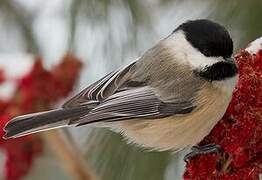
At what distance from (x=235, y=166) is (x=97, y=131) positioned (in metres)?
0.38

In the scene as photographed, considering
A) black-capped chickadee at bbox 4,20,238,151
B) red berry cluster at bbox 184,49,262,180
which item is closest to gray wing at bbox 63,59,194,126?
black-capped chickadee at bbox 4,20,238,151

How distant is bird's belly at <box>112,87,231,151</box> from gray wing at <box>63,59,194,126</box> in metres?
0.02

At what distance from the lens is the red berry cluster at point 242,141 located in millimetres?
1341

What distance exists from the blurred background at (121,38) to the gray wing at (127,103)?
13 cm

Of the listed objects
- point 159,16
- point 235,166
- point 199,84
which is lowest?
point 235,166

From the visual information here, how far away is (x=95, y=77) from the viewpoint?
1772mm

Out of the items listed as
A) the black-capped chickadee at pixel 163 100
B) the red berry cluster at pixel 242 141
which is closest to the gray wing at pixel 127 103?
the black-capped chickadee at pixel 163 100

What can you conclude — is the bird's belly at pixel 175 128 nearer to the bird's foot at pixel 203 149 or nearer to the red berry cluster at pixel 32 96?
the bird's foot at pixel 203 149

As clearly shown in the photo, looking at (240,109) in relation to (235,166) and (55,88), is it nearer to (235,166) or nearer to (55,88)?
(235,166)

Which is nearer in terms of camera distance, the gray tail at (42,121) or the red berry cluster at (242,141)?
the red berry cluster at (242,141)

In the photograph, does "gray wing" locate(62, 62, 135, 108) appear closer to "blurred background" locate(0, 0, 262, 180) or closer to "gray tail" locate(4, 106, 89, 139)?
"gray tail" locate(4, 106, 89, 139)

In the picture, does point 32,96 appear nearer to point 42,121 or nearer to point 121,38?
point 42,121

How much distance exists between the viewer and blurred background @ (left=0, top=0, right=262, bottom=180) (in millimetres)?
1600

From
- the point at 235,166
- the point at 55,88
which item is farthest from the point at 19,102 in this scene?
the point at 235,166
